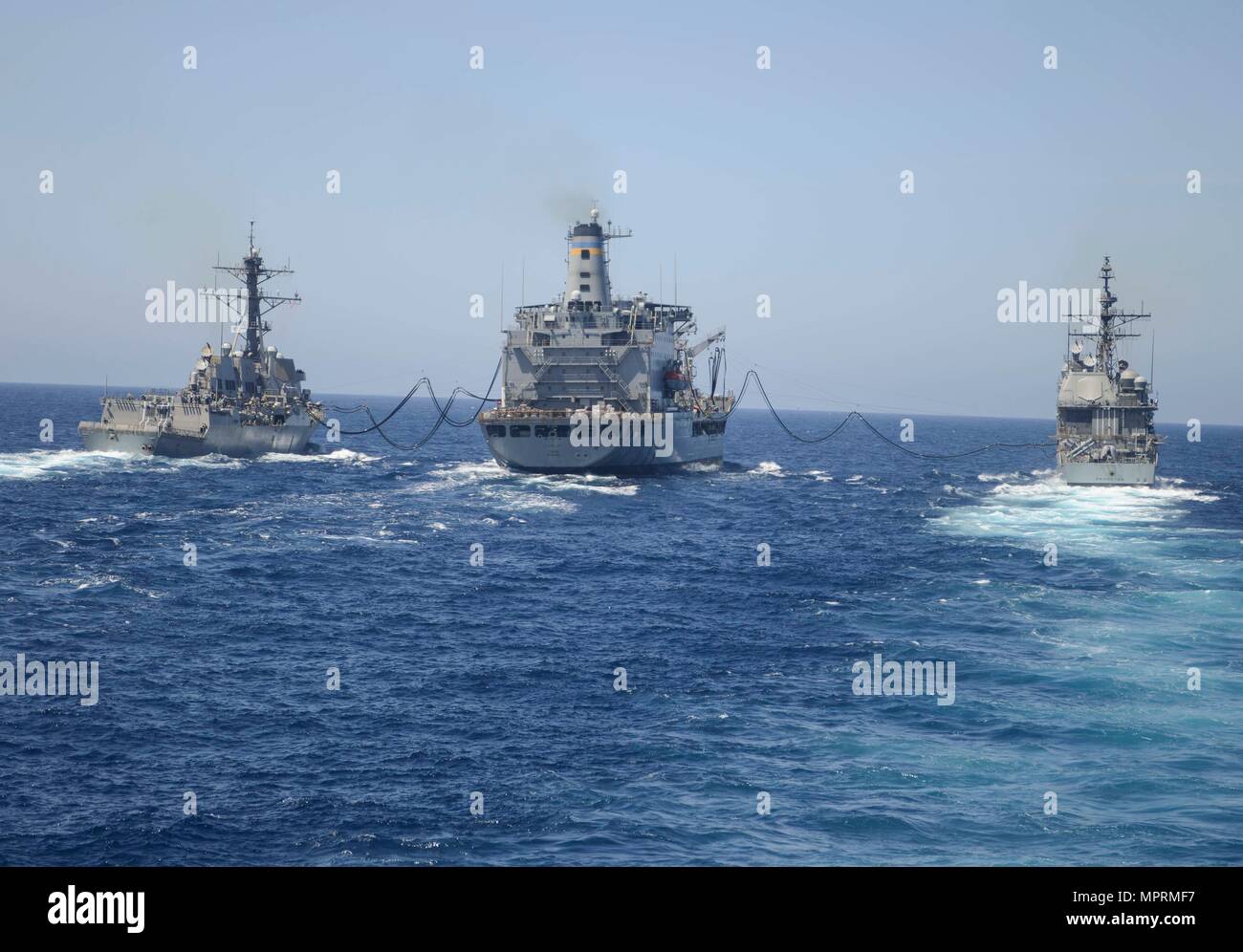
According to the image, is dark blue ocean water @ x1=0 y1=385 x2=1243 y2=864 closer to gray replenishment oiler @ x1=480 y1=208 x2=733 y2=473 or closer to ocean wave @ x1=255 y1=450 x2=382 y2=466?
gray replenishment oiler @ x1=480 y1=208 x2=733 y2=473

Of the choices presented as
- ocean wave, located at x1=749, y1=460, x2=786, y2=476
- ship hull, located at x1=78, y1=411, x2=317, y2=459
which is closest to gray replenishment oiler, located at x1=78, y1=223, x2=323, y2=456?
ship hull, located at x1=78, y1=411, x2=317, y2=459

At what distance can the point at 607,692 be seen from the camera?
32125 millimetres

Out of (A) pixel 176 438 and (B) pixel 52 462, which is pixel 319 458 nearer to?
(A) pixel 176 438

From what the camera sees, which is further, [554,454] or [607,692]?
[554,454]

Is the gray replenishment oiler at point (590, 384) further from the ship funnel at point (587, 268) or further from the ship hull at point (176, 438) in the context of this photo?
the ship hull at point (176, 438)

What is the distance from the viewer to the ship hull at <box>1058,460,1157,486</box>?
9056 cm

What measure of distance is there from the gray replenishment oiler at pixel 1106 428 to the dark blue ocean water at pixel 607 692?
20017 millimetres

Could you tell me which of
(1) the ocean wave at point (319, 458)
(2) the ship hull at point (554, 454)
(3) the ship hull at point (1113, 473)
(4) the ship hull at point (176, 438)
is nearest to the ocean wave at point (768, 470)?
(2) the ship hull at point (554, 454)

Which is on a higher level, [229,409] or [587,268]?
[587,268]

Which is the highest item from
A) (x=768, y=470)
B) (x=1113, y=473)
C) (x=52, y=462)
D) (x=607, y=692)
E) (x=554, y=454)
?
(x=554, y=454)

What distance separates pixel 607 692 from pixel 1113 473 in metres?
72.7

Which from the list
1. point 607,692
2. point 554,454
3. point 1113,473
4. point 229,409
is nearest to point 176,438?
point 229,409

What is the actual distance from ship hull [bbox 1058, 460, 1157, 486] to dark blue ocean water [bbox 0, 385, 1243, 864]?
1955cm

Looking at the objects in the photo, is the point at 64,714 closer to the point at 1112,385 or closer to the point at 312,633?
the point at 312,633
